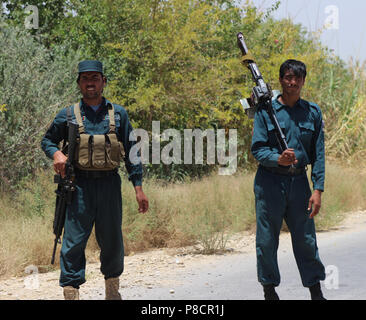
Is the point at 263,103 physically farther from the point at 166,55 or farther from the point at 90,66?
the point at 166,55

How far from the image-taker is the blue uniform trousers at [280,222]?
495 centimetres

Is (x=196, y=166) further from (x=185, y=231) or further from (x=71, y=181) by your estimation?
(x=71, y=181)

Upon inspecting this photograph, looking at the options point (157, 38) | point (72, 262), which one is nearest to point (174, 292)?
point (72, 262)

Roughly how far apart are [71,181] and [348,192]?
870 centimetres

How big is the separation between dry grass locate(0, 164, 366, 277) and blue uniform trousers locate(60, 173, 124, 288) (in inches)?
93.1

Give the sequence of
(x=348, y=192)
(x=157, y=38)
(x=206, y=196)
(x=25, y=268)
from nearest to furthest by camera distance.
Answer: (x=25, y=268) → (x=206, y=196) → (x=348, y=192) → (x=157, y=38)

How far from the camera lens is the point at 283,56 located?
52.3 ft

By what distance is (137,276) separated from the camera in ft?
23.4

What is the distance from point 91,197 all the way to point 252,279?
2405 millimetres

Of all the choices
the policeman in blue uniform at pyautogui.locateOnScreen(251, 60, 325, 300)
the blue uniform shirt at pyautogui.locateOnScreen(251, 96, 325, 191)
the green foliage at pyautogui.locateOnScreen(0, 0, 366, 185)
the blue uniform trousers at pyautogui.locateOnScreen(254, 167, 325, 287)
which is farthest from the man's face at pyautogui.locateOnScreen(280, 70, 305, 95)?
the green foliage at pyautogui.locateOnScreen(0, 0, 366, 185)

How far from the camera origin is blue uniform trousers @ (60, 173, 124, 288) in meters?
5.02

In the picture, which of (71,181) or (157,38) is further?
(157,38)

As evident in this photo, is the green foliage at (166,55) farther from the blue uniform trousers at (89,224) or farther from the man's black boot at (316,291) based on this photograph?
the man's black boot at (316,291)

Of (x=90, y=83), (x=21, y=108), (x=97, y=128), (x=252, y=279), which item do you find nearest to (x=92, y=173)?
(x=97, y=128)
